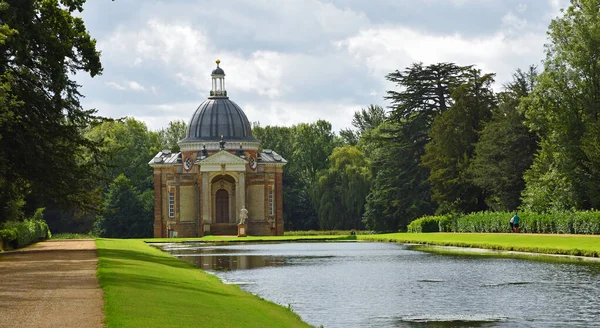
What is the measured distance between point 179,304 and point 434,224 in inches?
2032

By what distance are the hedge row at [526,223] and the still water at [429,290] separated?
13.6 meters

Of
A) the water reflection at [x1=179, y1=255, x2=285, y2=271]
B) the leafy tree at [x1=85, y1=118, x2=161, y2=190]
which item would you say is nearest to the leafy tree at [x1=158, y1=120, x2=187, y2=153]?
the leafy tree at [x1=85, y1=118, x2=161, y2=190]

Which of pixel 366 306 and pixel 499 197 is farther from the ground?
pixel 499 197

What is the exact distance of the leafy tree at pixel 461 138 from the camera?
224 feet

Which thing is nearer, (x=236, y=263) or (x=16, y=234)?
(x=236, y=263)

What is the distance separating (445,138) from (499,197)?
7905 millimetres

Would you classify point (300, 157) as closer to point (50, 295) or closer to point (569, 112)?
point (569, 112)

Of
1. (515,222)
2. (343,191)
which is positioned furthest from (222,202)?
Answer: (515,222)

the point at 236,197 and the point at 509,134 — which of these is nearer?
the point at 509,134

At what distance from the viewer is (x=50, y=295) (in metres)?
17.5

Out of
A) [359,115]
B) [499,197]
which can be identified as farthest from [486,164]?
[359,115]

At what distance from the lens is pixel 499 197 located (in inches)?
2473

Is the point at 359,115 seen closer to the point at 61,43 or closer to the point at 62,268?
the point at 61,43

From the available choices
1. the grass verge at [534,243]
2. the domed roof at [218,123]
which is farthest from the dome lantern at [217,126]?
the grass verge at [534,243]
